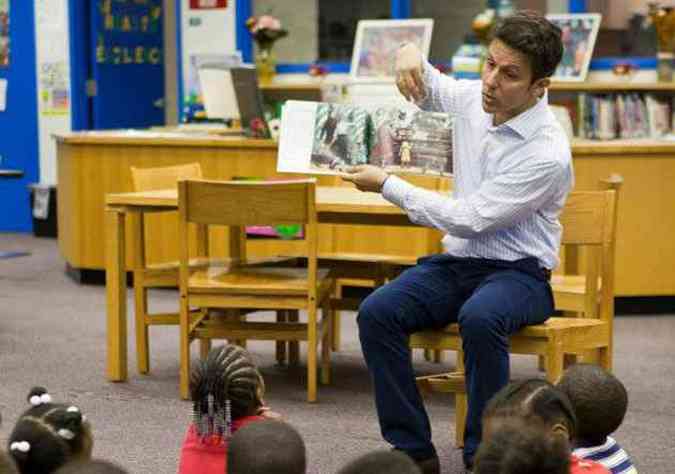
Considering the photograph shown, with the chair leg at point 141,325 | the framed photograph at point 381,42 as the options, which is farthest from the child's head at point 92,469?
the framed photograph at point 381,42

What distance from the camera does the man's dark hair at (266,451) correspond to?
217cm

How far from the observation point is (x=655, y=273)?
6.63 m

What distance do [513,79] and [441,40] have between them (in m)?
5.60

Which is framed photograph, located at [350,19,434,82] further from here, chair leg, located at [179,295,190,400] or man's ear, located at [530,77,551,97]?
man's ear, located at [530,77,551,97]

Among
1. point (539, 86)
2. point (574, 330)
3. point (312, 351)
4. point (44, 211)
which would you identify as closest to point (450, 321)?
point (574, 330)

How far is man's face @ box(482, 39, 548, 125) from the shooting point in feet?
12.4

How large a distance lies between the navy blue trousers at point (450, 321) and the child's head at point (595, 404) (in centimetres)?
77

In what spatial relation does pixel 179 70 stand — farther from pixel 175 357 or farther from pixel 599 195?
pixel 599 195

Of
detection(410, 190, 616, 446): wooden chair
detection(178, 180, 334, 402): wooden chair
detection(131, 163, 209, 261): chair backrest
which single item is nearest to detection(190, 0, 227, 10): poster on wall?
detection(131, 163, 209, 261): chair backrest

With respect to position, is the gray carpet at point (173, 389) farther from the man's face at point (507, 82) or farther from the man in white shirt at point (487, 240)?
the man's face at point (507, 82)

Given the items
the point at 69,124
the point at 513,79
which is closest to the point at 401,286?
the point at 513,79

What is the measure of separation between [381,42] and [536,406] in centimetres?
649

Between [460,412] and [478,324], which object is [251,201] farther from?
[478,324]

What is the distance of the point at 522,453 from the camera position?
206 cm
